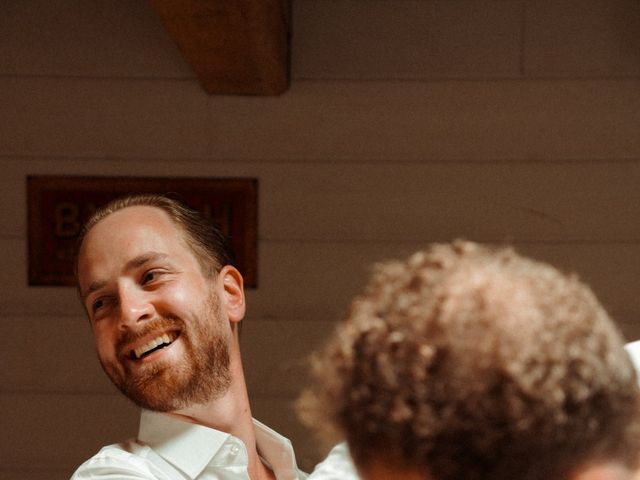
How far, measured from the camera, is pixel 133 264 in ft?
4.13

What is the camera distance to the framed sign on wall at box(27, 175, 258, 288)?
2361 mm

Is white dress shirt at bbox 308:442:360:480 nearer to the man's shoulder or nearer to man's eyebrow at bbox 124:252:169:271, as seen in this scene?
the man's shoulder

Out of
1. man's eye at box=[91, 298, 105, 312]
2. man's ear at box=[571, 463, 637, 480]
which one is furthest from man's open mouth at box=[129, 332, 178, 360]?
man's ear at box=[571, 463, 637, 480]

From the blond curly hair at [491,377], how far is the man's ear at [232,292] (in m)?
0.92

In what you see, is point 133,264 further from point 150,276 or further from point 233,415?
point 233,415

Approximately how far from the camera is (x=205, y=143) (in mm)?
2385

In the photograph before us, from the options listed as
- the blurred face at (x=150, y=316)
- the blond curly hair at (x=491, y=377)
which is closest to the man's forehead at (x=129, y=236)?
the blurred face at (x=150, y=316)

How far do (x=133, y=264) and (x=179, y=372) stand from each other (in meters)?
0.19

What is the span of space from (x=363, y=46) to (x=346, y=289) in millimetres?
725

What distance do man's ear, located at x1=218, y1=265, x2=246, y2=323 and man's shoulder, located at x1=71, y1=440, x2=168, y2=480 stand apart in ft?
0.96

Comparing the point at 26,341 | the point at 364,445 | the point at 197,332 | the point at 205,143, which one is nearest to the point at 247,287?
the point at 205,143

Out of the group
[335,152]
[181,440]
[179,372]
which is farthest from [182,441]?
[335,152]

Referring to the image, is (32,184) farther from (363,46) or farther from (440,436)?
(440,436)

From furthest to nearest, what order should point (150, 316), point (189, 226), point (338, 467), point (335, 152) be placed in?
point (335, 152) → point (189, 226) → point (150, 316) → point (338, 467)
